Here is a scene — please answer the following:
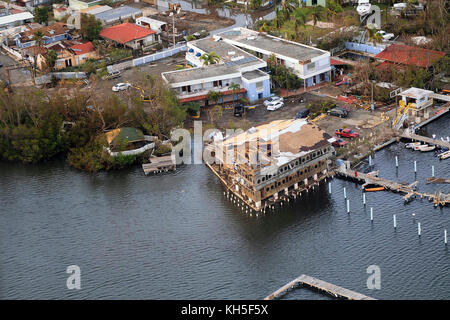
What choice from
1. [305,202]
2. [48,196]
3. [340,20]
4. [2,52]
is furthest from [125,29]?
[305,202]

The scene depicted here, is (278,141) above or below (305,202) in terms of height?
above

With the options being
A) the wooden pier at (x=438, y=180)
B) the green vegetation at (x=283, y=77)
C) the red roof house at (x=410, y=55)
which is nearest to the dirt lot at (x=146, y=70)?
the green vegetation at (x=283, y=77)

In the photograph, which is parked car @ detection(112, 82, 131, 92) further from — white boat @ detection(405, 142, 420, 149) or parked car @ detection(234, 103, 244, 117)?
white boat @ detection(405, 142, 420, 149)

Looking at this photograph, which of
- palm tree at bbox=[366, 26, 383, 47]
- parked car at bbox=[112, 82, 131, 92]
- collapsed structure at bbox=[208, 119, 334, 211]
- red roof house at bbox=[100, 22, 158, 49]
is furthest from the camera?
red roof house at bbox=[100, 22, 158, 49]

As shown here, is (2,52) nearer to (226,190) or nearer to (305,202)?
(226,190)

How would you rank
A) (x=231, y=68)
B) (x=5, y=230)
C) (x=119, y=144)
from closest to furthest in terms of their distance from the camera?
(x=5, y=230)
(x=119, y=144)
(x=231, y=68)

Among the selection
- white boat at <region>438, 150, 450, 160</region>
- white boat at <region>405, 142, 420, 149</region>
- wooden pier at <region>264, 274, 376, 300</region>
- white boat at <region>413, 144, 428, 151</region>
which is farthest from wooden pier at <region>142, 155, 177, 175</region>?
white boat at <region>438, 150, 450, 160</region>
